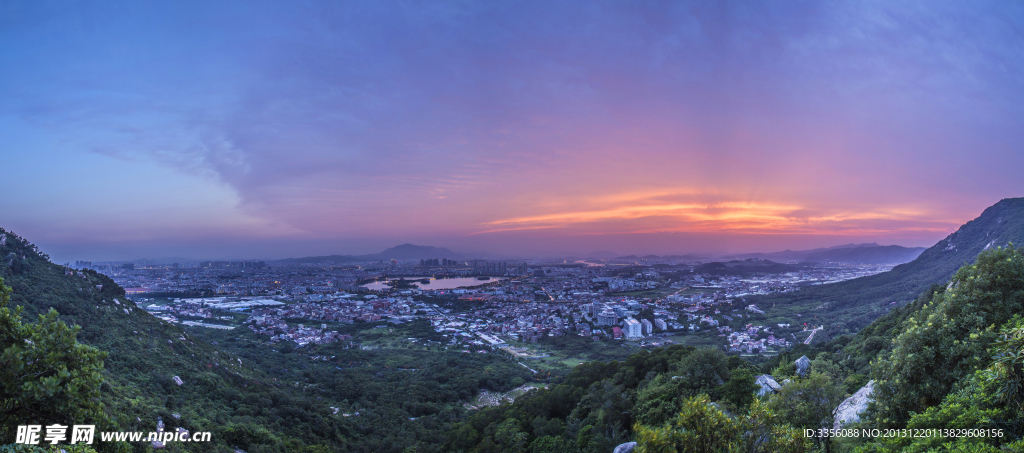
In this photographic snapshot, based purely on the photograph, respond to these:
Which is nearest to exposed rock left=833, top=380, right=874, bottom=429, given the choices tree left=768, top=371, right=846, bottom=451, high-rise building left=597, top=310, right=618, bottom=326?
tree left=768, top=371, right=846, bottom=451

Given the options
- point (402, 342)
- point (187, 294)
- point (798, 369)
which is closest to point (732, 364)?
point (798, 369)

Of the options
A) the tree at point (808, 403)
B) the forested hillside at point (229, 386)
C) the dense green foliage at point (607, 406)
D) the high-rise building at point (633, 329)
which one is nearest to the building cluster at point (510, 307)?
the high-rise building at point (633, 329)

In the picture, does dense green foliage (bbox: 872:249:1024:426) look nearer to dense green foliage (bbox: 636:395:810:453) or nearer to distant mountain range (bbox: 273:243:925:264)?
dense green foliage (bbox: 636:395:810:453)

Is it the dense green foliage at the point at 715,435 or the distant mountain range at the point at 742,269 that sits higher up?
the dense green foliage at the point at 715,435

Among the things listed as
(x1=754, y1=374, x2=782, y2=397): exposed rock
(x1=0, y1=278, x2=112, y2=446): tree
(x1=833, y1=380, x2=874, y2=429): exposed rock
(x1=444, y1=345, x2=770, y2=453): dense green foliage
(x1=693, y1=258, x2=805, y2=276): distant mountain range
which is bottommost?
(x1=693, y1=258, x2=805, y2=276): distant mountain range

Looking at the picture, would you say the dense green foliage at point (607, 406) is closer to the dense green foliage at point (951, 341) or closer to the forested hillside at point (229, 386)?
the forested hillside at point (229, 386)

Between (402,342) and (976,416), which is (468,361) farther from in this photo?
(976,416)
